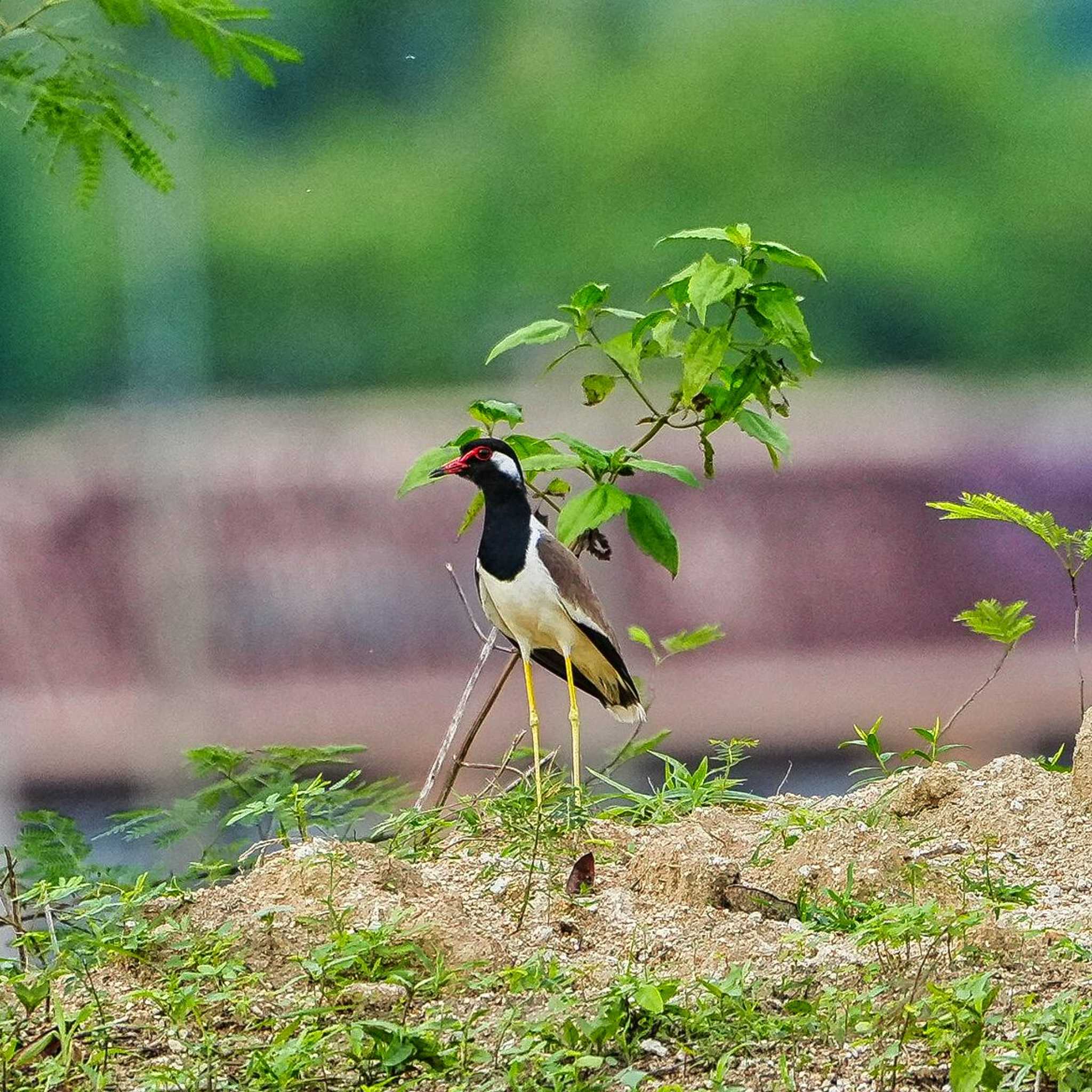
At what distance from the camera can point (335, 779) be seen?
221 cm

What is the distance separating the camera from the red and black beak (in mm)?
1633

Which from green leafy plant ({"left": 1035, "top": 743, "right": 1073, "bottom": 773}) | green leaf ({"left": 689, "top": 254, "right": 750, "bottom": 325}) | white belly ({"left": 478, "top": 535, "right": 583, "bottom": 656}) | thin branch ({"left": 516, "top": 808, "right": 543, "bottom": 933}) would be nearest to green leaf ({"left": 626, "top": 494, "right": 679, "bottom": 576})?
white belly ({"left": 478, "top": 535, "right": 583, "bottom": 656})

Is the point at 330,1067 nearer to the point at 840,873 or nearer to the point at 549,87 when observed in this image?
the point at 840,873

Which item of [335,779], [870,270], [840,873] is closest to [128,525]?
[335,779]

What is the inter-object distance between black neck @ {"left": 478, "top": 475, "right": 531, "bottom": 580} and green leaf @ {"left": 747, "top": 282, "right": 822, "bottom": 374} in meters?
0.35

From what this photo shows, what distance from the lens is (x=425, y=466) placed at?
65.6 inches

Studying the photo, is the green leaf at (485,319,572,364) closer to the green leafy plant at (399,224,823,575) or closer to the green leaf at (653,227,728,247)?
the green leafy plant at (399,224,823,575)

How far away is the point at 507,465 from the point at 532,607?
0.55ft

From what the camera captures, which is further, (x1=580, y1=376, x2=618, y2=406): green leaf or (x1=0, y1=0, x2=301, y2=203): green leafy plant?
(x1=580, y1=376, x2=618, y2=406): green leaf

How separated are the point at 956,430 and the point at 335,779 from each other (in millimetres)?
1166

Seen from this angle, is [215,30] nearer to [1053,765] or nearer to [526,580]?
[526,580]

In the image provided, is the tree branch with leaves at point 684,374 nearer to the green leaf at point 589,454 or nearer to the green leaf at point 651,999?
the green leaf at point 589,454

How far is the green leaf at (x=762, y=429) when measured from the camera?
164 cm

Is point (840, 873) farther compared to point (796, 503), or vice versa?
point (796, 503)
